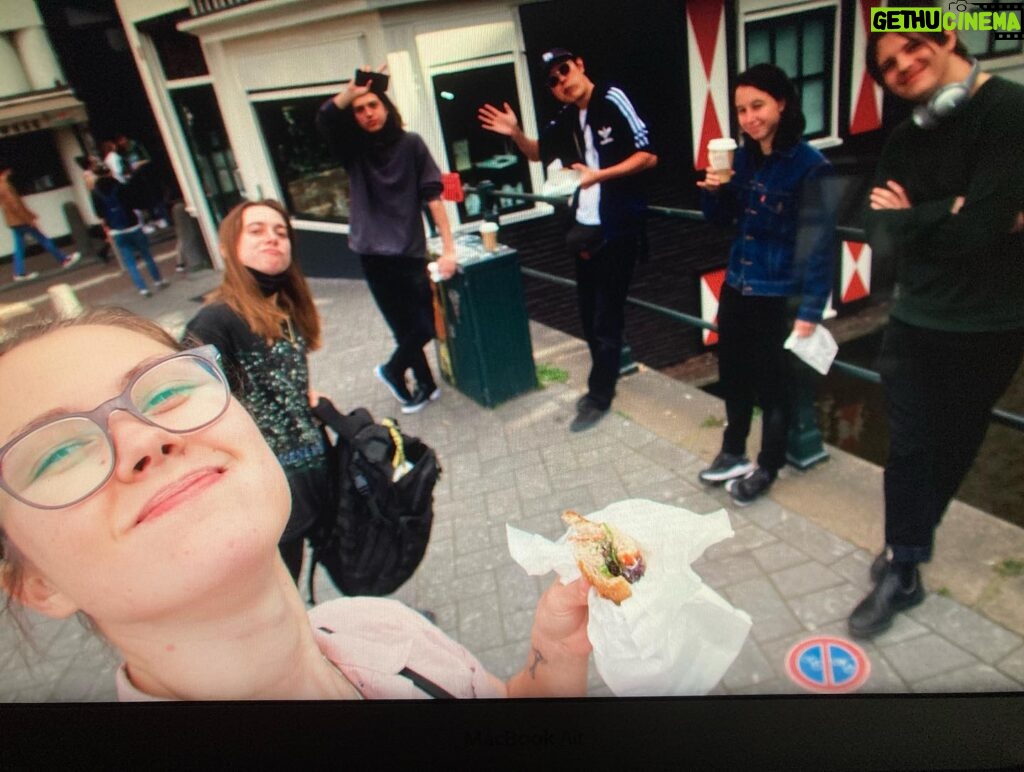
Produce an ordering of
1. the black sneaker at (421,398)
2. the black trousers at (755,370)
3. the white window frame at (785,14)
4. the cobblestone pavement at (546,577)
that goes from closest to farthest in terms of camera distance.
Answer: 1. the white window frame at (785,14)
2. the cobblestone pavement at (546,577)
3. the black trousers at (755,370)
4. the black sneaker at (421,398)

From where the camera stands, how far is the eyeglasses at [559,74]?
0.82 meters

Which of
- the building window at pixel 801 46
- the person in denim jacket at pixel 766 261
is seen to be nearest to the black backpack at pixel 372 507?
the person in denim jacket at pixel 766 261

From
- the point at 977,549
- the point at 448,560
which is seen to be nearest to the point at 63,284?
the point at 448,560

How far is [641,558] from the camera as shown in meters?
0.73

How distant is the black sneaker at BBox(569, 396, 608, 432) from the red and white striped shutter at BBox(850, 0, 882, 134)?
64 cm

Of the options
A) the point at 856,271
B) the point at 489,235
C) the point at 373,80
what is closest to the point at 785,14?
the point at 856,271

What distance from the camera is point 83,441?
0.58m

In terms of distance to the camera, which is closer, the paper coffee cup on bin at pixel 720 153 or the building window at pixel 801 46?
the building window at pixel 801 46

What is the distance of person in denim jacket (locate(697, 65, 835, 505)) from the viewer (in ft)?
2.72

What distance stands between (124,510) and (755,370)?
118cm

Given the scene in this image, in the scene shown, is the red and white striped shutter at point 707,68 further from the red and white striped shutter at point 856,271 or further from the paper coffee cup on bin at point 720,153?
the red and white striped shutter at point 856,271

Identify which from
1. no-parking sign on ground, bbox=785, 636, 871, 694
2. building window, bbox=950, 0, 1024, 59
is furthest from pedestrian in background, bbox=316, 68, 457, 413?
no-parking sign on ground, bbox=785, 636, 871, 694

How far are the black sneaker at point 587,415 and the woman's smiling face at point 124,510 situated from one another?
2.35 ft

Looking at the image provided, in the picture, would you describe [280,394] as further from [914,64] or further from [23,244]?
[914,64]
